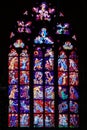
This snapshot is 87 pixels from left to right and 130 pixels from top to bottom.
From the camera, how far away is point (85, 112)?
827 cm

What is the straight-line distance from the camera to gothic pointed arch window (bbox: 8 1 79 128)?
8.52 meters

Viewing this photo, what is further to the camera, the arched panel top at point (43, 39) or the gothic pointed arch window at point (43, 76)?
the arched panel top at point (43, 39)

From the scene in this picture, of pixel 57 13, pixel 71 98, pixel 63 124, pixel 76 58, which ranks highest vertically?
pixel 57 13

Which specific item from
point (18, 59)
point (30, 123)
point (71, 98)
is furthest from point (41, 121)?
point (18, 59)

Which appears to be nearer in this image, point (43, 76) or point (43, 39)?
point (43, 76)

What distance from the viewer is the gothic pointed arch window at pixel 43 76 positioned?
852 centimetres

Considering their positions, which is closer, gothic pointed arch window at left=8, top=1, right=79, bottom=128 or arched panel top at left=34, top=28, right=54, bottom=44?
gothic pointed arch window at left=8, top=1, right=79, bottom=128

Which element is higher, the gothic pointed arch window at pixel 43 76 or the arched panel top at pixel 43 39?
the arched panel top at pixel 43 39

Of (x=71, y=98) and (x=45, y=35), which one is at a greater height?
(x=45, y=35)

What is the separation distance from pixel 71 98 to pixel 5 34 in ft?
6.21

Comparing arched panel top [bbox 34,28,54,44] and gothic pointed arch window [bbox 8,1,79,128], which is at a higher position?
arched panel top [bbox 34,28,54,44]

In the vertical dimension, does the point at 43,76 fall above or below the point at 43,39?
below

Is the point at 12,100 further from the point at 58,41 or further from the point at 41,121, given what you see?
the point at 58,41

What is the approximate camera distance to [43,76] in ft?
28.3
